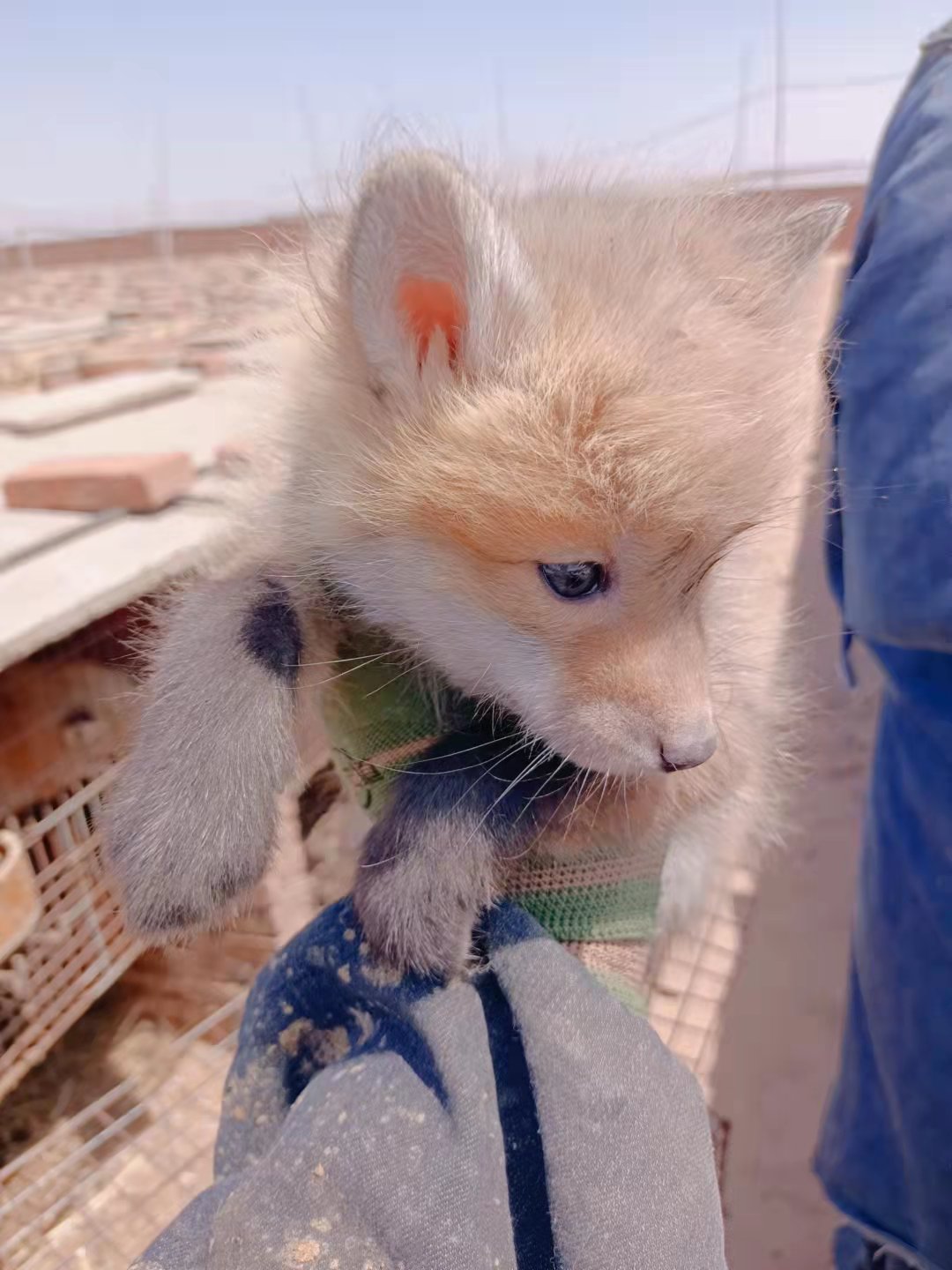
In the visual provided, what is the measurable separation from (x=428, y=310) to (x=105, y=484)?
1562 mm

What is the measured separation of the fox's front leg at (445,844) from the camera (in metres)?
1.44

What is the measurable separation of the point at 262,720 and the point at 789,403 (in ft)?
3.43

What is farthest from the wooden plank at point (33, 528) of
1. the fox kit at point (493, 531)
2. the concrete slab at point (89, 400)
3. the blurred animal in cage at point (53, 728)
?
the concrete slab at point (89, 400)

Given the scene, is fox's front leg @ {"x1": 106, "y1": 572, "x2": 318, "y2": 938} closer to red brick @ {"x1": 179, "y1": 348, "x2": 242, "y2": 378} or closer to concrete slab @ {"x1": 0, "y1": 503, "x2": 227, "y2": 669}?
concrete slab @ {"x1": 0, "y1": 503, "x2": 227, "y2": 669}

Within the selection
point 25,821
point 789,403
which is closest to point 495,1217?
point 789,403

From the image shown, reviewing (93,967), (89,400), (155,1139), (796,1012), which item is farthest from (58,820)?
(796,1012)

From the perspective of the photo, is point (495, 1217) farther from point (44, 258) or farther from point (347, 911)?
point (44, 258)

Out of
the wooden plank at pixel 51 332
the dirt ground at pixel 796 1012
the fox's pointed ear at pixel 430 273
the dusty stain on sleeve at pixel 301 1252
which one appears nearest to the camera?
the dusty stain on sleeve at pixel 301 1252

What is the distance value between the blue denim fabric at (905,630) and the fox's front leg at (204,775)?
3.72 ft

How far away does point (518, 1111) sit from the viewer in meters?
1.31

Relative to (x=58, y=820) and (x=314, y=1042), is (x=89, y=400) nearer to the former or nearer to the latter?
(x=58, y=820)

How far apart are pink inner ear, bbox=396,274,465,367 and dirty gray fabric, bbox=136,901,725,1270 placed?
3.08ft

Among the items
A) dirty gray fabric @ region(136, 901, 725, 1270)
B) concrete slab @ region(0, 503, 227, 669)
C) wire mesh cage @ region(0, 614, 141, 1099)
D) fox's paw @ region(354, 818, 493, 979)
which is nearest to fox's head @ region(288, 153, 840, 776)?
fox's paw @ region(354, 818, 493, 979)

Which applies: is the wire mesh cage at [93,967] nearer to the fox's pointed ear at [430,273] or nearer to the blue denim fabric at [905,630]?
the blue denim fabric at [905,630]
